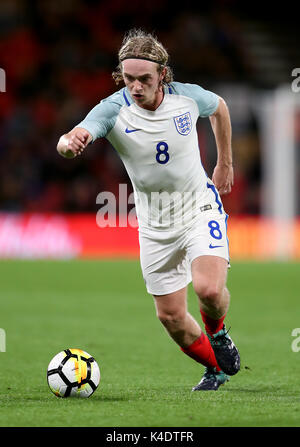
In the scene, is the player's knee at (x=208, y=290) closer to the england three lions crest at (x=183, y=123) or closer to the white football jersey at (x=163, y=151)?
the white football jersey at (x=163, y=151)

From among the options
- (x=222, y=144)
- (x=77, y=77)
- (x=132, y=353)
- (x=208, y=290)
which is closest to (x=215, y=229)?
(x=208, y=290)

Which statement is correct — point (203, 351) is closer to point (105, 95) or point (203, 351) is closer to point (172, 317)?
point (172, 317)

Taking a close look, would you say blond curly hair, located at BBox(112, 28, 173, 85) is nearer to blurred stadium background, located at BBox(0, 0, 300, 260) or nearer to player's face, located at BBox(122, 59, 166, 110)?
player's face, located at BBox(122, 59, 166, 110)

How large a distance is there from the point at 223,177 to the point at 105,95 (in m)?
14.9

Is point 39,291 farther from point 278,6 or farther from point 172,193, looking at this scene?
point 278,6

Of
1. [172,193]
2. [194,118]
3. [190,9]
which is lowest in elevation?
[172,193]

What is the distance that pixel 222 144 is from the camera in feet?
19.1

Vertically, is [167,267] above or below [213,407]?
above

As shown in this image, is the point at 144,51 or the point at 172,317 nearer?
the point at 144,51

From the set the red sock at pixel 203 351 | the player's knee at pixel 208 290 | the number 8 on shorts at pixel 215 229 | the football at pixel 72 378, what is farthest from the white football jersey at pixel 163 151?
the football at pixel 72 378

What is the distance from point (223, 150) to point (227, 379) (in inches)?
57.1

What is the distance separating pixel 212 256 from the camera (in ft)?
17.6

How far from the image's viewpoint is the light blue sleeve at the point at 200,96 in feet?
18.4
